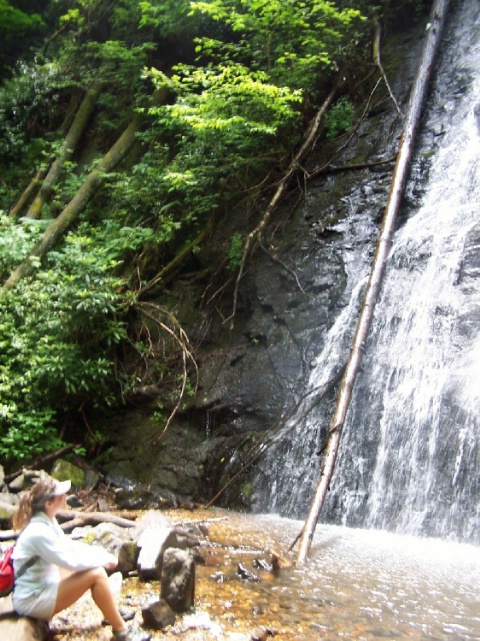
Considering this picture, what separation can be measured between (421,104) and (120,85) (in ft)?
25.9

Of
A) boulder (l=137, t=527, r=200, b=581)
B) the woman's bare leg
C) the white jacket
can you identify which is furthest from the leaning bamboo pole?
the white jacket

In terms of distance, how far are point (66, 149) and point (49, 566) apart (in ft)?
39.4

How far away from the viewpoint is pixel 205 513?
264 inches

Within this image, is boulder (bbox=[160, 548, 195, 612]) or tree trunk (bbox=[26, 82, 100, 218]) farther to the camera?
tree trunk (bbox=[26, 82, 100, 218])

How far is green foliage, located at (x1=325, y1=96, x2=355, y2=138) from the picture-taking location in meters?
10.4

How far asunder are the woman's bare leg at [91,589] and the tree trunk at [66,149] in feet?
34.3

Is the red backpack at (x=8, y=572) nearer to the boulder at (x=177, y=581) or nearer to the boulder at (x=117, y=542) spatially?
the boulder at (x=177, y=581)

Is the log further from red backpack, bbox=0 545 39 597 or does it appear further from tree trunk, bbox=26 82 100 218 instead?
tree trunk, bbox=26 82 100 218

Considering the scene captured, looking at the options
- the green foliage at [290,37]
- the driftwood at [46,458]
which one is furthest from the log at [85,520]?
the green foliage at [290,37]

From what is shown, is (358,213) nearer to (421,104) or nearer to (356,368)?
(421,104)

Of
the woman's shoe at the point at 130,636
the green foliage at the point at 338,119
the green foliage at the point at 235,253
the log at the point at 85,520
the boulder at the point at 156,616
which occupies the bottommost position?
the woman's shoe at the point at 130,636

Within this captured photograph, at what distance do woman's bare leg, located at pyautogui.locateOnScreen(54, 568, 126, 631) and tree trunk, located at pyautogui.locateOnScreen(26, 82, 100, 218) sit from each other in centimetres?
1044

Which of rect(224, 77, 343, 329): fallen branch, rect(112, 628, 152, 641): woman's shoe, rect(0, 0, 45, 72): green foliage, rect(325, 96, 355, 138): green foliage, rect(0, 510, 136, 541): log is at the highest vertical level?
rect(0, 0, 45, 72): green foliage

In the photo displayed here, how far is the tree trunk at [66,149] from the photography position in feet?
40.6
